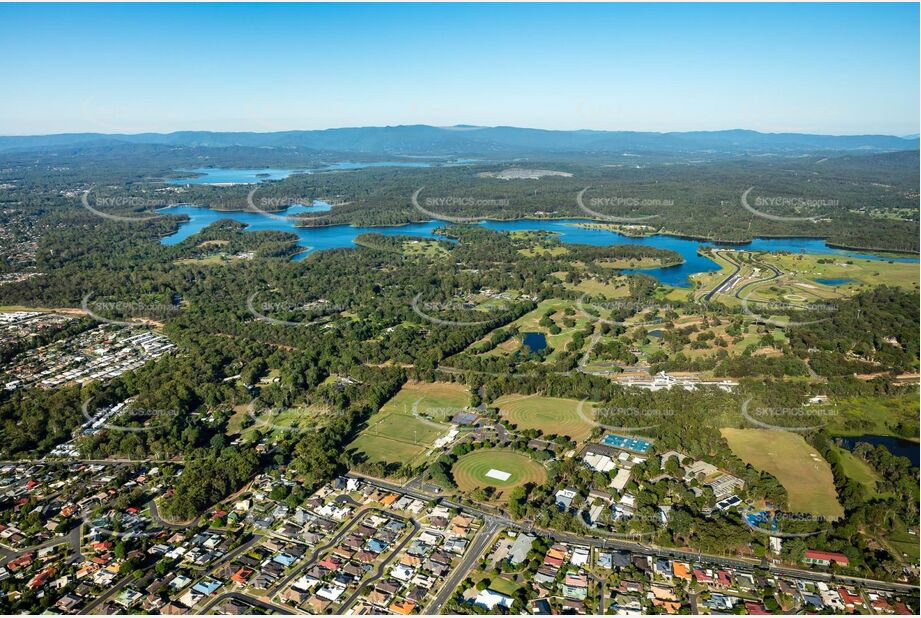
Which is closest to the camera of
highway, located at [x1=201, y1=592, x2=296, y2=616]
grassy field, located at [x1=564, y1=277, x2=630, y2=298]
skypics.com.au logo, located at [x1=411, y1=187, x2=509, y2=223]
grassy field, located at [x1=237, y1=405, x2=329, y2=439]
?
highway, located at [x1=201, y1=592, x2=296, y2=616]

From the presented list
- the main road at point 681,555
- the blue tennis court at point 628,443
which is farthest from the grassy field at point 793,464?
the blue tennis court at point 628,443

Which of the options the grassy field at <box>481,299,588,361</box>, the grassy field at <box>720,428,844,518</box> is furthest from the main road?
the grassy field at <box>481,299,588,361</box>

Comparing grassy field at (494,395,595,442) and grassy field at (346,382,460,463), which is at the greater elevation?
grassy field at (494,395,595,442)

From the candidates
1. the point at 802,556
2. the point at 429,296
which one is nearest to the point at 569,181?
the point at 429,296

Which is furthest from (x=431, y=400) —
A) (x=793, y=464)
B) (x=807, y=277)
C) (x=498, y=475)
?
(x=807, y=277)

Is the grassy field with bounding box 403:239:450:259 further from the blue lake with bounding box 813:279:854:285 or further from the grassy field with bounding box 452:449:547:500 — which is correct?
the grassy field with bounding box 452:449:547:500

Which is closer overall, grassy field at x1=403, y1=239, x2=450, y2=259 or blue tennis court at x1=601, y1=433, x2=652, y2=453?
blue tennis court at x1=601, y1=433, x2=652, y2=453

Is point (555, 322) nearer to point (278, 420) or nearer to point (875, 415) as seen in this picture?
point (875, 415)
